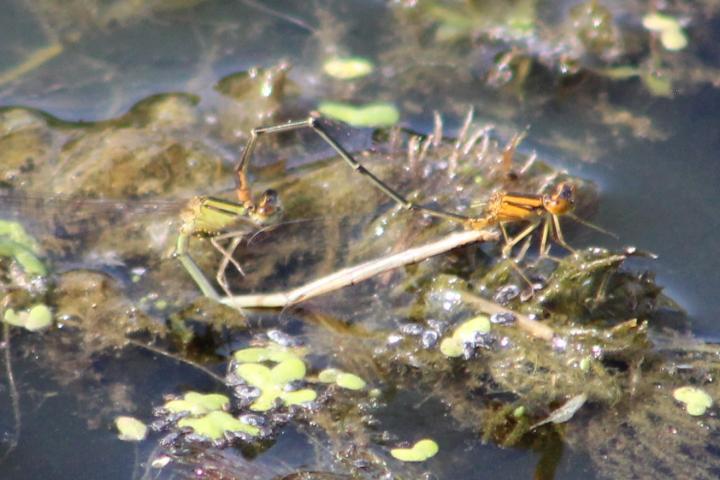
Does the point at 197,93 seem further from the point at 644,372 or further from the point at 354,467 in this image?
Answer: the point at 644,372

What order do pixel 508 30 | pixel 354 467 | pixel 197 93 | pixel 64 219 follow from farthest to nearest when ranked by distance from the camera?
1. pixel 508 30
2. pixel 197 93
3. pixel 64 219
4. pixel 354 467

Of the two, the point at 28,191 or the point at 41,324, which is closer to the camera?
the point at 41,324

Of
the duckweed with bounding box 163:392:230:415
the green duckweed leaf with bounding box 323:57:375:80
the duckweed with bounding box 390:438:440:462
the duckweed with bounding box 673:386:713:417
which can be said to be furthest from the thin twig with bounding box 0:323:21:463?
the duckweed with bounding box 673:386:713:417

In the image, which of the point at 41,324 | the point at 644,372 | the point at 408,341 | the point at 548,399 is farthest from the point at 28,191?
the point at 644,372

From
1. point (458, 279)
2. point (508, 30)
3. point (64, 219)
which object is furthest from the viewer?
point (508, 30)

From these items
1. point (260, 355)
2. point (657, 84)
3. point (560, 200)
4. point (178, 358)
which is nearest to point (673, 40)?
point (657, 84)

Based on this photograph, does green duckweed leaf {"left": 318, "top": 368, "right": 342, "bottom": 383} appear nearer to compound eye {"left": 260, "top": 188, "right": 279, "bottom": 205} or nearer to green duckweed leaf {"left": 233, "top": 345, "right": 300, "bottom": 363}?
green duckweed leaf {"left": 233, "top": 345, "right": 300, "bottom": 363}

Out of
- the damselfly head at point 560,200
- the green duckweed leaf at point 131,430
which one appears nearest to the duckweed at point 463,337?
the damselfly head at point 560,200
